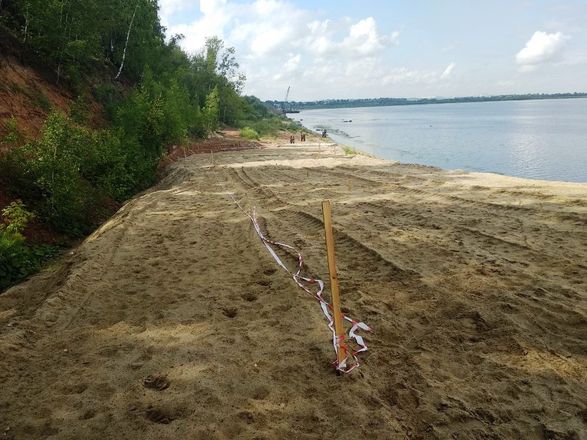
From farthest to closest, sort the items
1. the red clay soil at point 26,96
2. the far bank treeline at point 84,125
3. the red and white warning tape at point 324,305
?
the red clay soil at point 26,96
the far bank treeline at point 84,125
the red and white warning tape at point 324,305

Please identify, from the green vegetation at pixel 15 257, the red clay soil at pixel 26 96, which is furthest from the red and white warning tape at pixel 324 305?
the red clay soil at pixel 26 96

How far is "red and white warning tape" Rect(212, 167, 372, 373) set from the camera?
397cm

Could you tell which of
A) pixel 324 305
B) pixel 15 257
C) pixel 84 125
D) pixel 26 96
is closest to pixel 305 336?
pixel 324 305

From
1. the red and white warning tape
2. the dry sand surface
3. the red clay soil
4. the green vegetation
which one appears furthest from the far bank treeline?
the red and white warning tape

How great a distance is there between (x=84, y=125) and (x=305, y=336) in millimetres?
13838

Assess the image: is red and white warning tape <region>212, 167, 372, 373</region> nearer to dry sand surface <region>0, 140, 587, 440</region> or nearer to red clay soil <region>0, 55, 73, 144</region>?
dry sand surface <region>0, 140, 587, 440</region>

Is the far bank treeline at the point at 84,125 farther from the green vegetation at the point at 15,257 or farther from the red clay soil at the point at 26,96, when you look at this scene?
the red clay soil at the point at 26,96

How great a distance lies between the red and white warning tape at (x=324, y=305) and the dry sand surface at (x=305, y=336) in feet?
0.37

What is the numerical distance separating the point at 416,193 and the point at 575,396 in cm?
874

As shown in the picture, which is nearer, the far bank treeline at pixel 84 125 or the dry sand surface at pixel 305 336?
the dry sand surface at pixel 305 336

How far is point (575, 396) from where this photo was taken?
3.49 metres

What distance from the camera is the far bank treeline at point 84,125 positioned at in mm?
9773

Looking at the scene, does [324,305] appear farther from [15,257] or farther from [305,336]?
[15,257]

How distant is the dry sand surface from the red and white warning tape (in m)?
0.11
